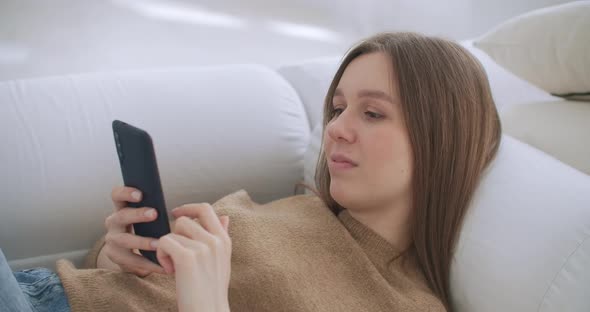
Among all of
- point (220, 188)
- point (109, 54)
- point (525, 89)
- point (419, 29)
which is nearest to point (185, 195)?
point (220, 188)

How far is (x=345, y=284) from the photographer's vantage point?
0.81 m

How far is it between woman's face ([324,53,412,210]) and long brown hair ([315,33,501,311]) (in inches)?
0.6

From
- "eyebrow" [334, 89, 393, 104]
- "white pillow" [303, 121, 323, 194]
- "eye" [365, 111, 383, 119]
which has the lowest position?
"white pillow" [303, 121, 323, 194]

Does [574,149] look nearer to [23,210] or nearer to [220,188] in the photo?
[220,188]

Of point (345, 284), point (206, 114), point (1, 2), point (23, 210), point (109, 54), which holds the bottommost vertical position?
point (345, 284)

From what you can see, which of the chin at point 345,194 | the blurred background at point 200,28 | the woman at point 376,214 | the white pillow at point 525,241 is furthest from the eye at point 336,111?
the blurred background at point 200,28

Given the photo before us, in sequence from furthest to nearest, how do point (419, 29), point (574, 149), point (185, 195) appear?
point (419, 29)
point (185, 195)
point (574, 149)

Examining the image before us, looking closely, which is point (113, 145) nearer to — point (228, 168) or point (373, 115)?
point (228, 168)

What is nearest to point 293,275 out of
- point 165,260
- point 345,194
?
point 345,194

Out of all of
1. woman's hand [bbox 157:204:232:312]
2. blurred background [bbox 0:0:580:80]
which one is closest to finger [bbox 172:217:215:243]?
woman's hand [bbox 157:204:232:312]

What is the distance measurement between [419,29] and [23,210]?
139 centimetres

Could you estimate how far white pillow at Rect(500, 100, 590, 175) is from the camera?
2.93 ft

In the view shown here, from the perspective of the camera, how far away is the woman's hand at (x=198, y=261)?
581 millimetres

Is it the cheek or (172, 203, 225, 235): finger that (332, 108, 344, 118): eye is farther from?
(172, 203, 225, 235): finger
